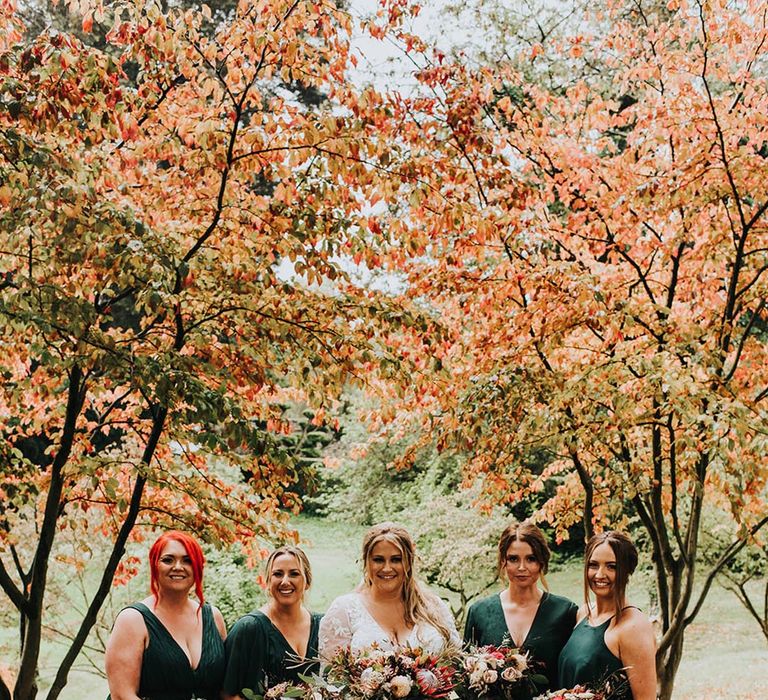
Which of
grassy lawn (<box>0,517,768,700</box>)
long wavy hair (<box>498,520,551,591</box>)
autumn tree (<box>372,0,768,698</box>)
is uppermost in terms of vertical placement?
autumn tree (<box>372,0,768,698</box>)

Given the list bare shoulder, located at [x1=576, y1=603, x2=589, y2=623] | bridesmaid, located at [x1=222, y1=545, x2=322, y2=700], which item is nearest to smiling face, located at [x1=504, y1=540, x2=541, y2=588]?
bare shoulder, located at [x1=576, y1=603, x2=589, y2=623]

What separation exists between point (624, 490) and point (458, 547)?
5627 millimetres

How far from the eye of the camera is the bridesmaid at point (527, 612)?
3932 millimetres

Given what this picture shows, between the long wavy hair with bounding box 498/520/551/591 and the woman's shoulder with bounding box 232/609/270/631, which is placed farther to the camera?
the long wavy hair with bounding box 498/520/551/591

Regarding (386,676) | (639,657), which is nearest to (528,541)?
(639,657)

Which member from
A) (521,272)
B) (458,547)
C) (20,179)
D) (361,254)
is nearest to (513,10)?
(458,547)

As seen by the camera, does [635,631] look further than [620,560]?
No

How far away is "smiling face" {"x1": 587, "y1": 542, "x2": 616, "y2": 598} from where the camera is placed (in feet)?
12.3

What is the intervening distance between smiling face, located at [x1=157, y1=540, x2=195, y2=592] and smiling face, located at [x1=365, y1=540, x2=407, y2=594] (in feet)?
2.68

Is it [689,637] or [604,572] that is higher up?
[604,572]

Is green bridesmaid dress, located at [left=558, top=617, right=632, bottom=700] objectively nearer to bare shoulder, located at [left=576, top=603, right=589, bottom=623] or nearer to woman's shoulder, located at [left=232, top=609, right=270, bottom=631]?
bare shoulder, located at [left=576, top=603, right=589, bottom=623]

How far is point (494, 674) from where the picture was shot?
3.44m

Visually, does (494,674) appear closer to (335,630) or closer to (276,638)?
(335,630)

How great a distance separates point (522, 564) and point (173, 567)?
159 cm
